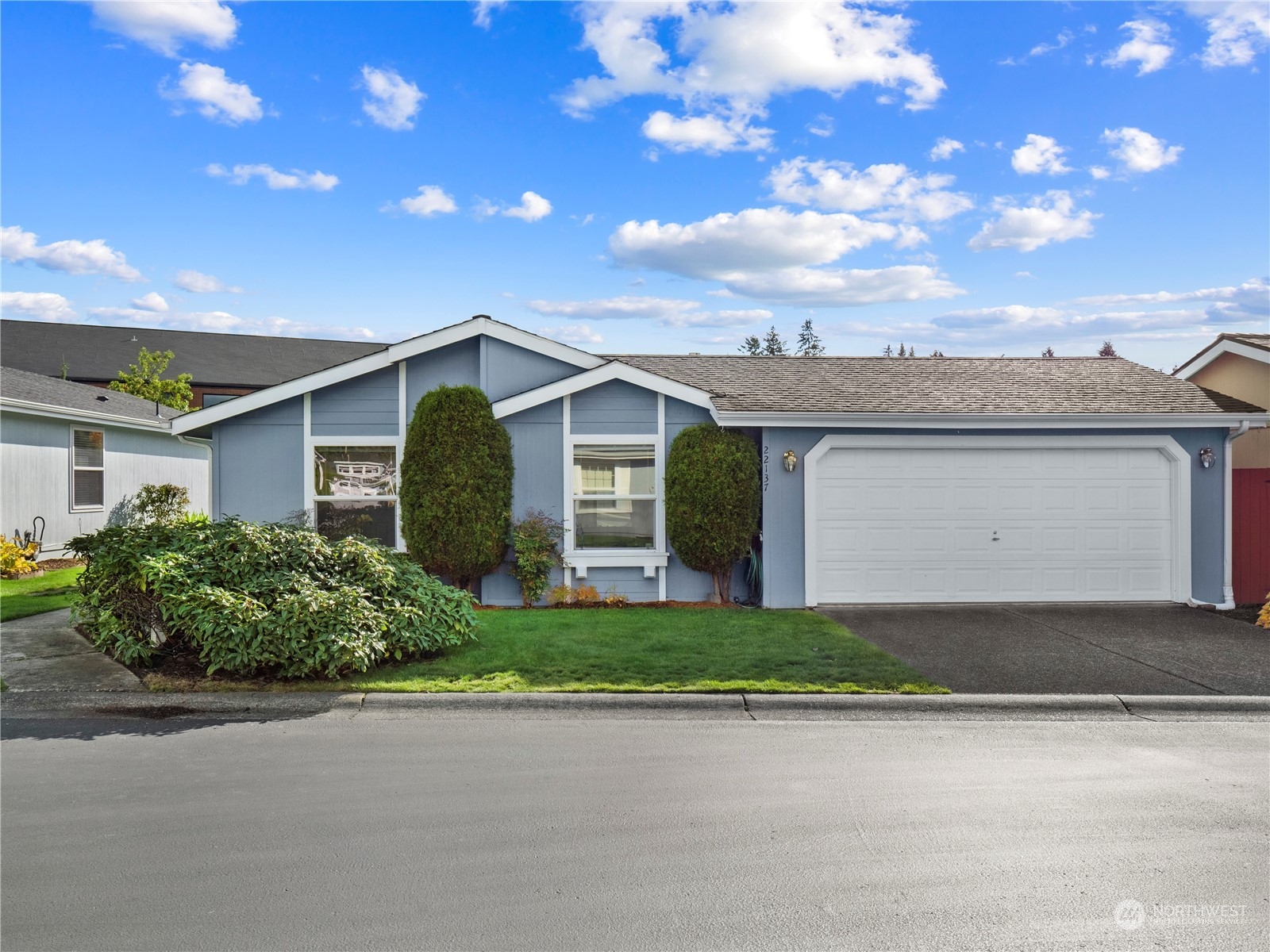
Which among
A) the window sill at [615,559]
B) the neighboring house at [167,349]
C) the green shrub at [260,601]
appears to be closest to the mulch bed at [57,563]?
the green shrub at [260,601]

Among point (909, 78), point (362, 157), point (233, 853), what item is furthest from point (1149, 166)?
point (233, 853)

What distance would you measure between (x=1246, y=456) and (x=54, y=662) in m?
16.6

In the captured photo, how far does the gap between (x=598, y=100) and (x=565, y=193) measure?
6.25 ft

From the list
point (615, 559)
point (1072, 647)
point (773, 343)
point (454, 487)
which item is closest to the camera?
point (1072, 647)

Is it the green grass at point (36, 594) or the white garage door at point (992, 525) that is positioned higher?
the white garage door at point (992, 525)

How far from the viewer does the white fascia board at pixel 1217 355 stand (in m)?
12.5

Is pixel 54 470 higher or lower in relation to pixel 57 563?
higher

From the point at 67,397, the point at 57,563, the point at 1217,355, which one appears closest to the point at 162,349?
the point at 67,397

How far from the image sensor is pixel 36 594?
40.2ft

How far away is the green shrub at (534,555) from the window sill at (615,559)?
10.2 inches

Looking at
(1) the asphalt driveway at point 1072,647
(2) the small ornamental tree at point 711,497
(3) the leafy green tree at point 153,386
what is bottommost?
(1) the asphalt driveway at point 1072,647

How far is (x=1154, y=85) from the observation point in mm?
11820

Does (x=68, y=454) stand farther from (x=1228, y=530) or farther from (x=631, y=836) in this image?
(x=1228, y=530)

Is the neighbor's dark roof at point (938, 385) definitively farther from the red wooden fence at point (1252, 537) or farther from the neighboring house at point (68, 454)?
the neighboring house at point (68, 454)
